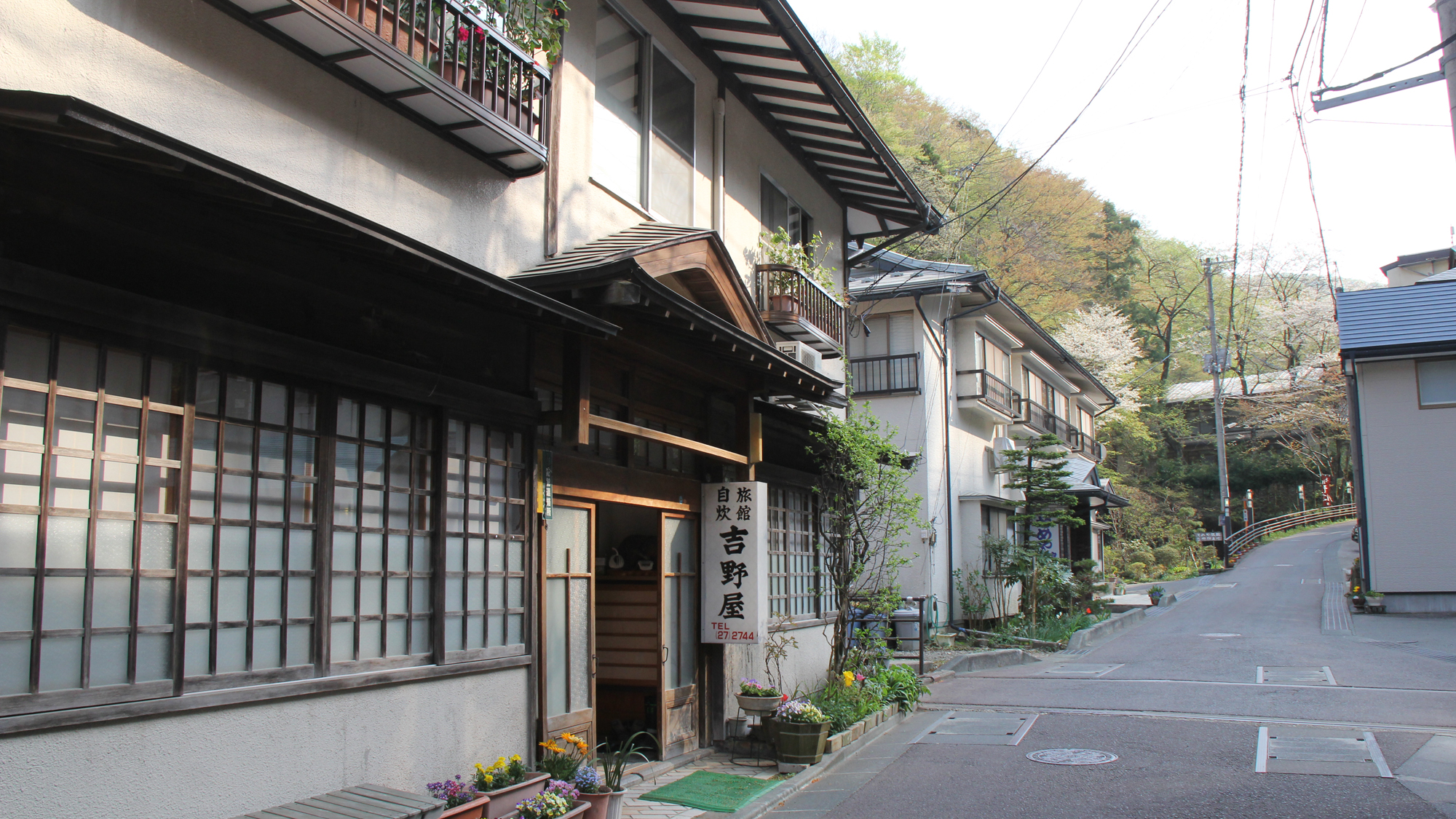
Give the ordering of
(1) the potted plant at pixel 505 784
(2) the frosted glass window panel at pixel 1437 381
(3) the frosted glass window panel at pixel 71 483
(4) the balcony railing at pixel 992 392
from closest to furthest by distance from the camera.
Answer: (3) the frosted glass window panel at pixel 71 483, (1) the potted plant at pixel 505 784, (2) the frosted glass window panel at pixel 1437 381, (4) the balcony railing at pixel 992 392

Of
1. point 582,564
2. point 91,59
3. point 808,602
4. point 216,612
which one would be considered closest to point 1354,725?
point 808,602

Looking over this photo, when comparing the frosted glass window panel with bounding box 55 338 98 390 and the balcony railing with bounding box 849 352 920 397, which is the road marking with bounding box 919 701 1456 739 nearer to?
the balcony railing with bounding box 849 352 920 397

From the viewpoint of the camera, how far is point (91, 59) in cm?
516

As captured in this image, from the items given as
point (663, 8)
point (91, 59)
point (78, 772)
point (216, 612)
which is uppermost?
point (663, 8)

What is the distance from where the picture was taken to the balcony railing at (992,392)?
27422 millimetres

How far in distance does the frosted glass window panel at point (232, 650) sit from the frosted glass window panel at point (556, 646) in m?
3.23

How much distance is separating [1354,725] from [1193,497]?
4649 cm

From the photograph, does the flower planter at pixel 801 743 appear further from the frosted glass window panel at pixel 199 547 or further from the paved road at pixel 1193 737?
the frosted glass window panel at pixel 199 547

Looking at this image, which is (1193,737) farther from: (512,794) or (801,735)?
(512,794)

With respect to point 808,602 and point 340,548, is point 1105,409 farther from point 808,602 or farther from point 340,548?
point 340,548

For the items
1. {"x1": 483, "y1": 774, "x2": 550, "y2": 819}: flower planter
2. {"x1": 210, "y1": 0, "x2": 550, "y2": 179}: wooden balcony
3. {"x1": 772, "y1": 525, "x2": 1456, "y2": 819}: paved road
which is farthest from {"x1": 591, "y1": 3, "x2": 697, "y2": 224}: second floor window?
{"x1": 772, "y1": 525, "x2": 1456, "y2": 819}: paved road

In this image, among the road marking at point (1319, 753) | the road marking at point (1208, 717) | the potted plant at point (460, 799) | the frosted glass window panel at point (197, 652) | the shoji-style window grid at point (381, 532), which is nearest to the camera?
the frosted glass window panel at point (197, 652)

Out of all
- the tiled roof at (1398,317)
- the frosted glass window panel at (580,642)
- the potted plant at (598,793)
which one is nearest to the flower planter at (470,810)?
the potted plant at (598,793)

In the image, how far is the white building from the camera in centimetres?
2520
